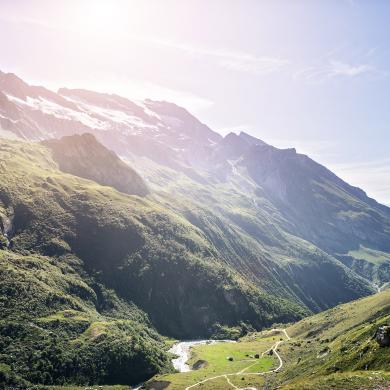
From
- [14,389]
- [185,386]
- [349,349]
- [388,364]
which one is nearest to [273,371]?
[185,386]

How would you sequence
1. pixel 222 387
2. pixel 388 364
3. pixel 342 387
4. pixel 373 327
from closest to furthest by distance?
pixel 342 387 → pixel 388 364 → pixel 373 327 → pixel 222 387

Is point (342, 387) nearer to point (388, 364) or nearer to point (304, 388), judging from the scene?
point (304, 388)

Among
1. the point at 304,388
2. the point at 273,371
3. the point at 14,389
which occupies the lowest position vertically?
the point at 14,389

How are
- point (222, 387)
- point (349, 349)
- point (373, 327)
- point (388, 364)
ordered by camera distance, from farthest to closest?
point (222, 387), point (373, 327), point (349, 349), point (388, 364)

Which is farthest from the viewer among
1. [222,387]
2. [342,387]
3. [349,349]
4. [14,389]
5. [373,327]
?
[14,389]

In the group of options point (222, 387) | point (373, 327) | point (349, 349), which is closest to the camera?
point (349, 349)

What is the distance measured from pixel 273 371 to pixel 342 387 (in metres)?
92.5

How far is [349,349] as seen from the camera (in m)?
148

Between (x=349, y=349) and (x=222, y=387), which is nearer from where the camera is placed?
(x=349, y=349)

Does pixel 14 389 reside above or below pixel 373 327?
below

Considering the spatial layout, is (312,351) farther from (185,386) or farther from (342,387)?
(342,387)

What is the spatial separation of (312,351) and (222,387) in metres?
45.1

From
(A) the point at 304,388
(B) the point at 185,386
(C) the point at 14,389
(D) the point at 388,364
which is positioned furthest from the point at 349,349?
(C) the point at 14,389

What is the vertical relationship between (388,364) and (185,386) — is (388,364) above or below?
above
